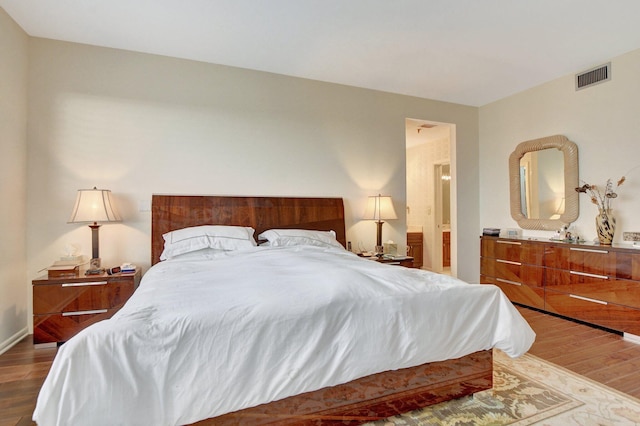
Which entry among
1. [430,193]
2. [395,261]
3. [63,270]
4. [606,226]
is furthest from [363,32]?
[430,193]

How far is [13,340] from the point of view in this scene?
274cm

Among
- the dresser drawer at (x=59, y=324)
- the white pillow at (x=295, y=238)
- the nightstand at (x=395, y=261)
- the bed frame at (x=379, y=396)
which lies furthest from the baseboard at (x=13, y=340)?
the nightstand at (x=395, y=261)

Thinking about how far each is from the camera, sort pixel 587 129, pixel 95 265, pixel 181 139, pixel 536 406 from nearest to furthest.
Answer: pixel 536 406, pixel 95 265, pixel 181 139, pixel 587 129

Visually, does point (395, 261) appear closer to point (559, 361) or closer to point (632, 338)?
point (559, 361)

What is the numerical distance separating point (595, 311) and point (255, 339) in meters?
3.49

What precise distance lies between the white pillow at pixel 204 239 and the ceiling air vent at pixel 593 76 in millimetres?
4035

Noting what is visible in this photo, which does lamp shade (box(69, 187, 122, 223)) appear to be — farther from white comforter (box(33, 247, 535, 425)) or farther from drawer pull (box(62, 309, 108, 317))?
white comforter (box(33, 247, 535, 425))

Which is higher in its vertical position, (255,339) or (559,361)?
(255,339)

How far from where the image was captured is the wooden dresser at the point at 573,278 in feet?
9.59

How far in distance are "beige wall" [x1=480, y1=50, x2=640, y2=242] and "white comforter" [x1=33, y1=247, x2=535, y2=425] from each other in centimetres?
250

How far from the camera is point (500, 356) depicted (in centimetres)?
261

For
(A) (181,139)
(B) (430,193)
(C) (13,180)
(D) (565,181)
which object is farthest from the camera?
(B) (430,193)

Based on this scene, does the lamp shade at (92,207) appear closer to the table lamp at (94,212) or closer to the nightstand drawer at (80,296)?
the table lamp at (94,212)

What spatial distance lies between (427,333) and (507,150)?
3793mm
